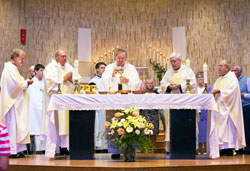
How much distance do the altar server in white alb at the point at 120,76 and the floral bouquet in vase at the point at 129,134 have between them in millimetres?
895

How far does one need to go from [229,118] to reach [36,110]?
14.0 ft

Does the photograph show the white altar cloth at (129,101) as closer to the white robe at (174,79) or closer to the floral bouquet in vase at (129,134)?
the floral bouquet in vase at (129,134)

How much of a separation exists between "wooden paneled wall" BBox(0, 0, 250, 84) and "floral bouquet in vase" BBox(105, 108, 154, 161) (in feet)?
18.5

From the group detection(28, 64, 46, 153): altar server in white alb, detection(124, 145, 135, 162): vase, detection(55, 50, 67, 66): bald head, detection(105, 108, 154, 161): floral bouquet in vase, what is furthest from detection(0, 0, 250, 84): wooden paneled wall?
detection(124, 145, 135, 162): vase

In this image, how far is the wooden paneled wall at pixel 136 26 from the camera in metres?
11.9

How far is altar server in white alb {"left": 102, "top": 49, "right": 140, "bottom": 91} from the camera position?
291 inches

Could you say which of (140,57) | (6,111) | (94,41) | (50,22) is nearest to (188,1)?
(140,57)

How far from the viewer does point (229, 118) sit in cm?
799

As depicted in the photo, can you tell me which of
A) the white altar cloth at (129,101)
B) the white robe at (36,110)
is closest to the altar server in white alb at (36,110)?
the white robe at (36,110)

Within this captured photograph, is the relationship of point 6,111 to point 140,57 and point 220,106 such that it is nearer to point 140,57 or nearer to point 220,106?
point 220,106

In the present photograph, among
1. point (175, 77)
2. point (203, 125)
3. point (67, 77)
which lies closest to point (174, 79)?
point (175, 77)

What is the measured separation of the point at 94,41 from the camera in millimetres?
12680

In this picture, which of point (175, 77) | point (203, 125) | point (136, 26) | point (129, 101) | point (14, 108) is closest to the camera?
point (129, 101)

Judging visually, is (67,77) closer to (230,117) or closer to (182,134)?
(182,134)
